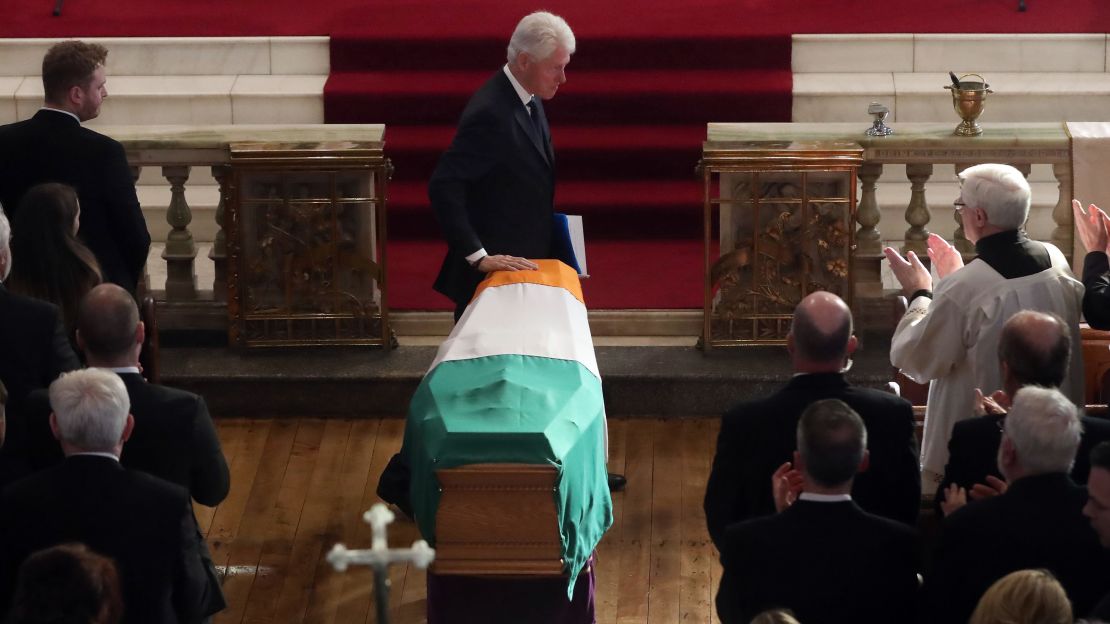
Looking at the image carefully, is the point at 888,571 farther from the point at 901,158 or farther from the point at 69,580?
the point at 901,158

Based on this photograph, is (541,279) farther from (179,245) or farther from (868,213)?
(179,245)

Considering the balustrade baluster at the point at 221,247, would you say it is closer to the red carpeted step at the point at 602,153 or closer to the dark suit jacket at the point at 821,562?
the red carpeted step at the point at 602,153

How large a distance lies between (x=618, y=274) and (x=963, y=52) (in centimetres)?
241

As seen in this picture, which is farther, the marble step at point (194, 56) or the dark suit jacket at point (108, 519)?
the marble step at point (194, 56)

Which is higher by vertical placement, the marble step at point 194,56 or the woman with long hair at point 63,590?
the marble step at point 194,56

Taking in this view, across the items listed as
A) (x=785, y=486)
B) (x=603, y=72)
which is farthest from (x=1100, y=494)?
(x=603, y=72)

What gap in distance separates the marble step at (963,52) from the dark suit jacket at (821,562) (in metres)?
5.31

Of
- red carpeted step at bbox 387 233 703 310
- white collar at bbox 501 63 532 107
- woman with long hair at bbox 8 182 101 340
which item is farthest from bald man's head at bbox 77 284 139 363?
red carpeted step at bbox 387 233 703 310

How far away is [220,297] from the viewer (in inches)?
263

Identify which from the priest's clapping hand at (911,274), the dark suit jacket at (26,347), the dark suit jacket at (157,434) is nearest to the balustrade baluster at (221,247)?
the dark suit jacket at (26,347)

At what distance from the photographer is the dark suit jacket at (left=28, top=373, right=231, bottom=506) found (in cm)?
396

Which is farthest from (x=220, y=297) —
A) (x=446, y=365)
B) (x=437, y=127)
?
(x=446, y=365)

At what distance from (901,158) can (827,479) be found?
314 cm

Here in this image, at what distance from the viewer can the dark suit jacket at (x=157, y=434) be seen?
3963 mm
